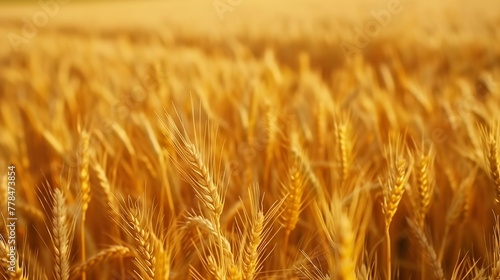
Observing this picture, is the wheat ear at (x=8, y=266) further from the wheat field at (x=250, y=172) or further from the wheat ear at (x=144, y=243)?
the wheat ear at (x=144, y=243)

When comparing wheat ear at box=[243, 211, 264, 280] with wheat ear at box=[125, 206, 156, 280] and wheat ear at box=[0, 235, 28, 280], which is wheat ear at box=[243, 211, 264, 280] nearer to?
wheat ear at box=[125, 206, 156, 280]

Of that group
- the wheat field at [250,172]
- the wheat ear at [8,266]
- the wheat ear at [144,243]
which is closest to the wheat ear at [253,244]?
the wheat field at [250,172]

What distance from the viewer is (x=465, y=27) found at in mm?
2949

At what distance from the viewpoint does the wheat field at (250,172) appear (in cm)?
58

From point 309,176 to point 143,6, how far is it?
26.8 feet

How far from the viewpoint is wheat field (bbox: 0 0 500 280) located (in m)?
0.58

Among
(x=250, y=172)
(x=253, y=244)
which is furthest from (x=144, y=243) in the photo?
(x=250, y=172)

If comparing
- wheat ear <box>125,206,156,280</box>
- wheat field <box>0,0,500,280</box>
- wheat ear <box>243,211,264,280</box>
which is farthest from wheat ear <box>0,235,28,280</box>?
wheat ear <box>243,211,264,280</box>

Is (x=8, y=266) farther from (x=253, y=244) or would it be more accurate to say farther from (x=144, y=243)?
(x=253, y=244)

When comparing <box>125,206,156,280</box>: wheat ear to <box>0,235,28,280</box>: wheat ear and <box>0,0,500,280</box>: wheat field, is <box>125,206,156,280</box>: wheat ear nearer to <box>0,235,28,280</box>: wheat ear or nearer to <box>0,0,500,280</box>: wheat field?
<box>0,0,500,280</box>: wheat field

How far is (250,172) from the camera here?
0.96 meters

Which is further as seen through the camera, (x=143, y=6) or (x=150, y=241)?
(x=143, y=6)

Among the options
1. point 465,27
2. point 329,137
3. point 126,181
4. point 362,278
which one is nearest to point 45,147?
point 126,181

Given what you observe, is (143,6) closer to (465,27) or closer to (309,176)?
(465,27)
